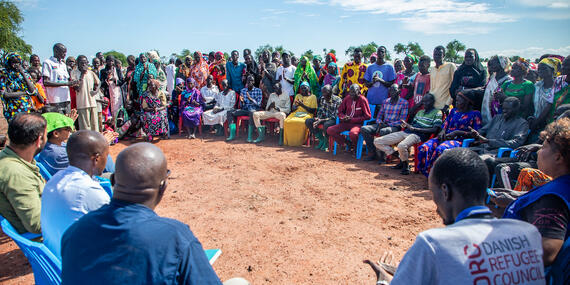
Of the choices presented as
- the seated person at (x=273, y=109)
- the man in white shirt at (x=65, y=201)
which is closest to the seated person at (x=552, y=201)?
the man in white shirt at (x=65, y=201)

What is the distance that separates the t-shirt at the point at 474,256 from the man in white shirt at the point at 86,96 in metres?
8.16

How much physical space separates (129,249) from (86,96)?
7698mm

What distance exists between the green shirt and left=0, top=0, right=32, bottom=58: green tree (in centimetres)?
2895

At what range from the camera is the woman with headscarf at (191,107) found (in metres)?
9.32

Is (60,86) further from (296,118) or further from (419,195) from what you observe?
(419,195)

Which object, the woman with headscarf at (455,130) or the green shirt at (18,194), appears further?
the woman with headscarf at (455,130)

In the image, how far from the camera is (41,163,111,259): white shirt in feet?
6.61

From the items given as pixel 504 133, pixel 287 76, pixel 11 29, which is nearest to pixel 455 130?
pixel 504 133

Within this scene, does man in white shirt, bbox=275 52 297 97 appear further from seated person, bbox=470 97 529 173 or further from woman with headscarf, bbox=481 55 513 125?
seated person, bbox=470 97 529 173

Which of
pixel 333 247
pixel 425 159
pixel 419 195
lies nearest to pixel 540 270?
pixel 333 247

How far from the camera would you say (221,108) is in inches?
373

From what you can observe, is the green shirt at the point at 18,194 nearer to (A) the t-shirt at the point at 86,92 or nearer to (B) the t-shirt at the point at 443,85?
(A) the t-shirt at the point at 86,92

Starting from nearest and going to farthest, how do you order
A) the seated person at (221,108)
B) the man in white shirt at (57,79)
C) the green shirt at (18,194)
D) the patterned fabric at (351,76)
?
the green shirt at (18,194) → the man in white shirt at (57,79) → the patterned fabric at (351,76) → the seated person at (221,108)

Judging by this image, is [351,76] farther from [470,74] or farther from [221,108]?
[221,108]
